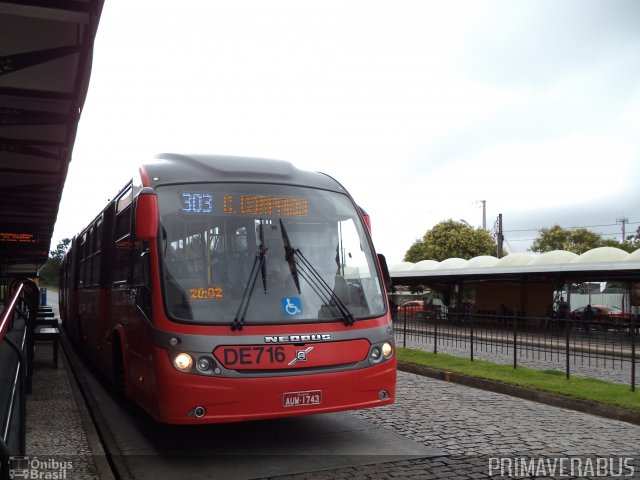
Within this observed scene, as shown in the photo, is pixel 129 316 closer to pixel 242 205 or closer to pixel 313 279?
pixel 242 205

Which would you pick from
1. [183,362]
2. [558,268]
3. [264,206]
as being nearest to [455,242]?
[558,268]

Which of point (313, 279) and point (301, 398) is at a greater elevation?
point (313, 279)

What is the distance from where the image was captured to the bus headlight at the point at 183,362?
6.10m

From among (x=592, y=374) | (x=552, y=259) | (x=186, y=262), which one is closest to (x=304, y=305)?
(x=186, y=262)

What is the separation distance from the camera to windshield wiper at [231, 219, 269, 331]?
6.30m

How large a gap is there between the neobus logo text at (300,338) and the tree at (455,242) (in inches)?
2071

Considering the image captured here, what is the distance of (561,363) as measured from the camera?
13836 mm

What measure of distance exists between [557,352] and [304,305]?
28.7ft

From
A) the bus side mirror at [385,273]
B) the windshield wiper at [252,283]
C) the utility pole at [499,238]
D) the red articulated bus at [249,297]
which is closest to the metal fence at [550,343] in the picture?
the bus side mirror at [385,273]

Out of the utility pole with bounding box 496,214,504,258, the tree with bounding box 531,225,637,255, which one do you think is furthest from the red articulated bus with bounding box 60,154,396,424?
the tree with bounding box 531,225,637,255

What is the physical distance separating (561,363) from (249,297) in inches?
375

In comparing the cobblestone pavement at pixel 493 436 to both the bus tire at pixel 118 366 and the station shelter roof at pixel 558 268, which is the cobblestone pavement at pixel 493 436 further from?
the station shelter roof at pixel 558 268

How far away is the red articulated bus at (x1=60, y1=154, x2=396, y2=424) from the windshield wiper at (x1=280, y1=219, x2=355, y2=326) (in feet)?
0.04

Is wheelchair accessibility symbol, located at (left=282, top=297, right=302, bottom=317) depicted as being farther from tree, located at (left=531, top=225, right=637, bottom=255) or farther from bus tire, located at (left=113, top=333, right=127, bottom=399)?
tree, located at (left=531, top=225, right=637, bottom=255)
